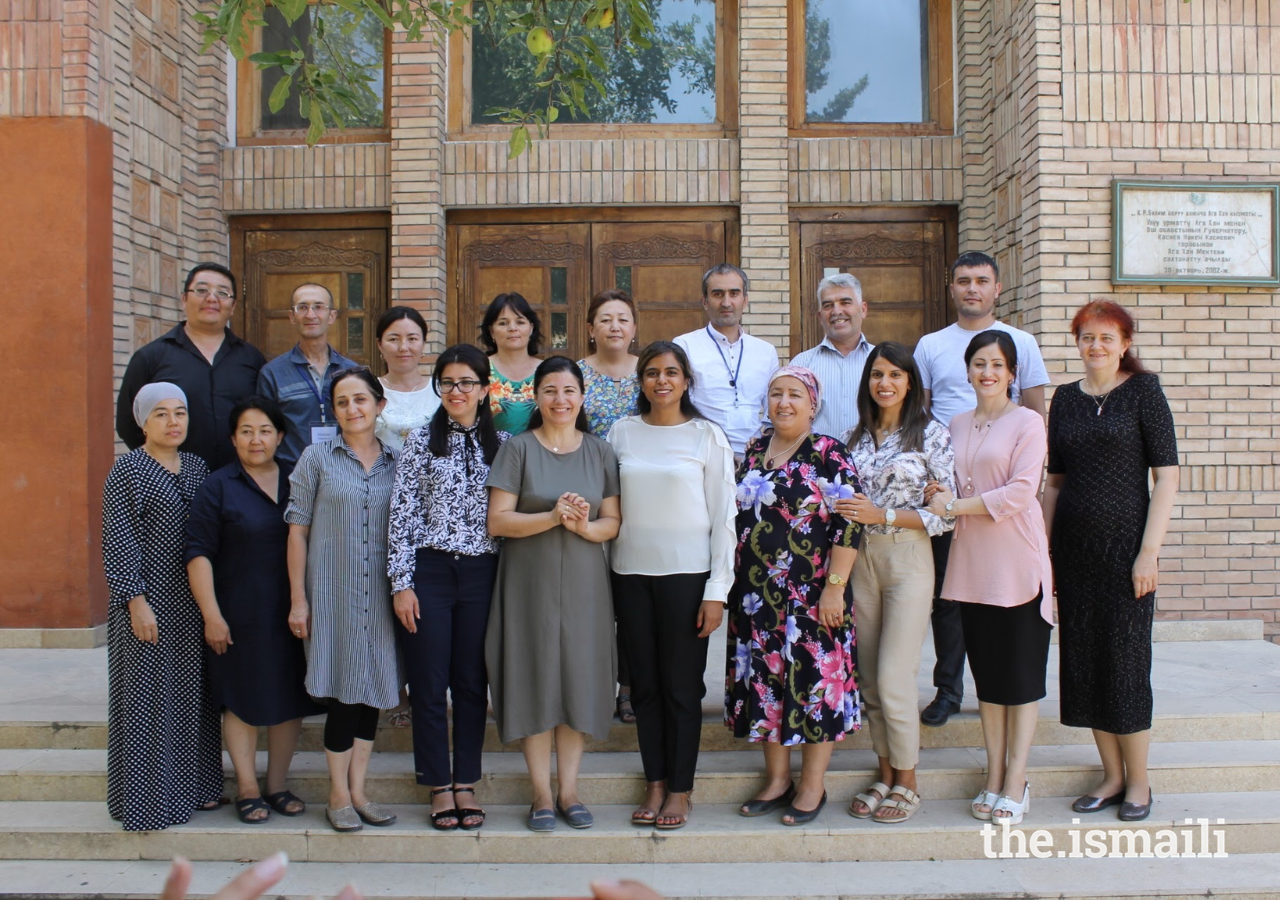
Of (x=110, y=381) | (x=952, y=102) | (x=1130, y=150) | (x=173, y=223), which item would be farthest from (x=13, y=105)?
(x=1130, y=150)

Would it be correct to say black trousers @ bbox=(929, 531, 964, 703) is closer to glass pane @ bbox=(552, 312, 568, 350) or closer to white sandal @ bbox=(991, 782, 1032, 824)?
white sandal @ bbox=(991, 782, 1032, 824)

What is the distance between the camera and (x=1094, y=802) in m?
4.06

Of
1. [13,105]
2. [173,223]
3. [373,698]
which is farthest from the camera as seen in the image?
[173,223]

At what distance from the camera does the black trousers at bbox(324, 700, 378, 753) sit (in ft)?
12.7

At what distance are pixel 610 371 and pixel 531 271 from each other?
10.3 feet

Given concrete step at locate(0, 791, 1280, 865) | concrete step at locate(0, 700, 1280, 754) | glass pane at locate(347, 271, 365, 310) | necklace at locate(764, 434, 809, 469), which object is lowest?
concrete step at locate(0, 791, 1280, 865)

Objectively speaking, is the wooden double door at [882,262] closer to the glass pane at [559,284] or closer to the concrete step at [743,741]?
the glass pane at [559,284]

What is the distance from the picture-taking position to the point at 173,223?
7102 mm

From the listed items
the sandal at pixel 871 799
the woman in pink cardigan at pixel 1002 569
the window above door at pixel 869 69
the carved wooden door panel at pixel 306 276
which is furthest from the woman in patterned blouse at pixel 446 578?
the window above door at pixel 869 69

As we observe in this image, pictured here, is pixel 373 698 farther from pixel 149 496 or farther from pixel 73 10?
pixel 73 10

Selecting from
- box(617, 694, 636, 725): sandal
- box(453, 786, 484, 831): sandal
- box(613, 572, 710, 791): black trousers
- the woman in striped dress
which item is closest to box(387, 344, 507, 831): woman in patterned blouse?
box(453, 786, 484, 831): sandal

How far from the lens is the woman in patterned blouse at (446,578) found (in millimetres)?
3855

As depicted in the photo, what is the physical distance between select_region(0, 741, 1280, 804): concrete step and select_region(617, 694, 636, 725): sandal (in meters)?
0.19

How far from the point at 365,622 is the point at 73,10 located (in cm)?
478
